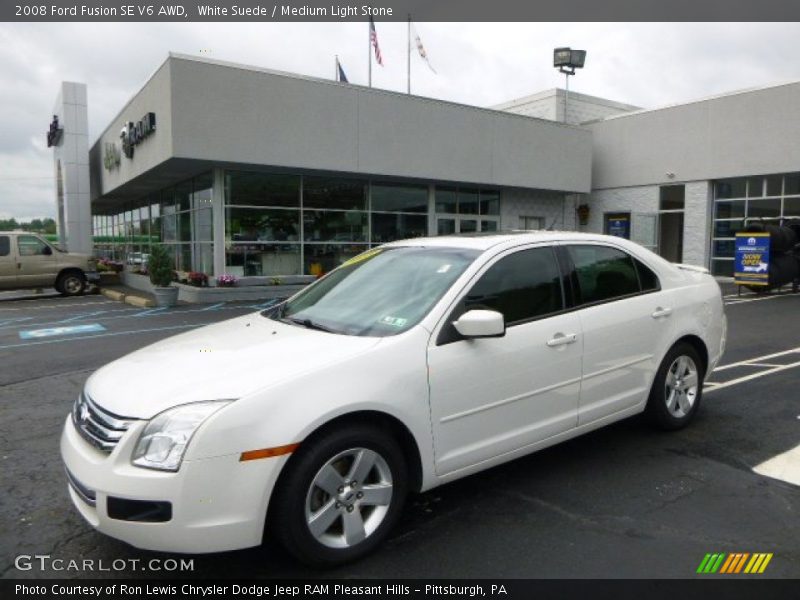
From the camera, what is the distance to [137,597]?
9.58 feet

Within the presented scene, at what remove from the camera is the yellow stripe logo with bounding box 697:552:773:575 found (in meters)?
3.08

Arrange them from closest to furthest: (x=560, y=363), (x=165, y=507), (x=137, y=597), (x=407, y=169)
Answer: (x=165, y=507) < (x=137, y=597) < (x=560, y=363) < (x=407, y=169)

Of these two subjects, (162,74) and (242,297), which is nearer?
(162,74)

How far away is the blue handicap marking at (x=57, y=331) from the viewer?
1081 centimetres

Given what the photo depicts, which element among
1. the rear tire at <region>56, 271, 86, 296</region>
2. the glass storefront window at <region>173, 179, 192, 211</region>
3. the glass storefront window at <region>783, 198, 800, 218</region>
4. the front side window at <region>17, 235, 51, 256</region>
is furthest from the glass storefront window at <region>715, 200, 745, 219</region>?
the front side window at <region>17, 235, 51, 256</region>

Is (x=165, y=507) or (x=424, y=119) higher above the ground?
(x=424, y=119)

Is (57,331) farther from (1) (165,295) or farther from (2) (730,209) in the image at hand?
(2) (730,209)

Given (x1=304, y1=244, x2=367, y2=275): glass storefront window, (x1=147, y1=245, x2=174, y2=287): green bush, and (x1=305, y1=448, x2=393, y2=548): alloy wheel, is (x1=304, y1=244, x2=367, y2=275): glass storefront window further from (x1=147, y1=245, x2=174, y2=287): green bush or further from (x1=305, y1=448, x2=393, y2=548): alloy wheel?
(x1=305, y1=448, x2=393, y2=548): alloy wheel

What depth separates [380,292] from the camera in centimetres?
396

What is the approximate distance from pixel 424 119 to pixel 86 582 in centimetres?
1669

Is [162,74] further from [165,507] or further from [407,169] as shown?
[165,507]

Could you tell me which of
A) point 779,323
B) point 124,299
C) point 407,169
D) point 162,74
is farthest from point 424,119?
point 779,323

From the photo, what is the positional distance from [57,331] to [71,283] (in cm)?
781
